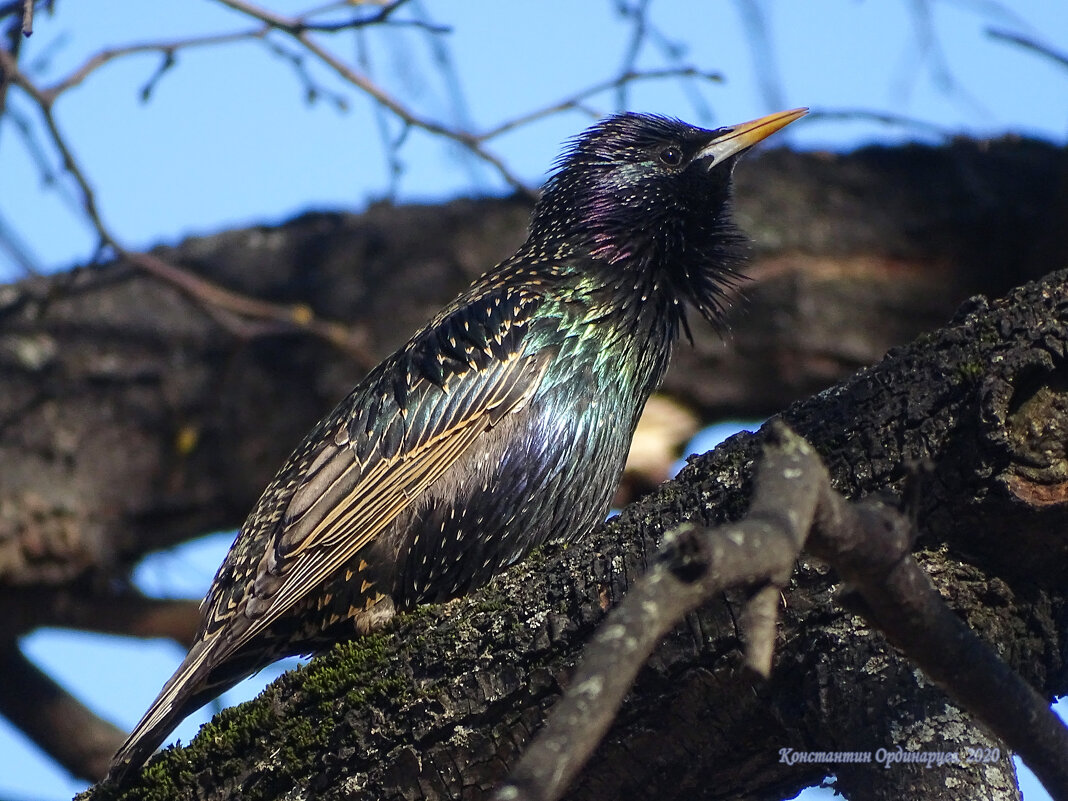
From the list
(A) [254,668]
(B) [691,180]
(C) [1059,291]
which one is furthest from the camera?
(B) [691,180]

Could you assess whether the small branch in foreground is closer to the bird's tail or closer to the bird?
the bird's tail

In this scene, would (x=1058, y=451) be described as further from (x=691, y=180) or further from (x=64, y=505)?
(x=64, y=505)

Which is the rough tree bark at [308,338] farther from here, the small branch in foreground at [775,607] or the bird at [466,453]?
the small branch in foreground at [775,607]

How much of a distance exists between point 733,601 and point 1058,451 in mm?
706

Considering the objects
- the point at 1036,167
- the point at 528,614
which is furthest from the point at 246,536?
the point at 1036,167

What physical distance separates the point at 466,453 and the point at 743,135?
1.62 m

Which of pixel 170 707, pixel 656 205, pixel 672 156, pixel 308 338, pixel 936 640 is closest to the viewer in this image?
pixel 936 640

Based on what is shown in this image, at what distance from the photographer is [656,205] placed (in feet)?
15.2

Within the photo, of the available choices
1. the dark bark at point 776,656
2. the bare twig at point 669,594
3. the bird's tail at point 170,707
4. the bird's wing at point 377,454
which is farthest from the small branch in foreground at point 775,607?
the bird's wing at point 377,454

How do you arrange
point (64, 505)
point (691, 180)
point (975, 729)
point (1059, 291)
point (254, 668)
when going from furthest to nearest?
point (64, 505) → point (691, 180) → point (254, 668) → point (1059, 291) → point (975, 729)

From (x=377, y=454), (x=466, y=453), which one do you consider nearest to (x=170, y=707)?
(x=377, y=454)

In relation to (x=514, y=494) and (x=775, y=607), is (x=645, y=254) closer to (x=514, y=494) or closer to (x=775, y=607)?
(x=514, y=494)

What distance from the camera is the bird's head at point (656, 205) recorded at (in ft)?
14.8

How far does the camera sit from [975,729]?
249 cm
